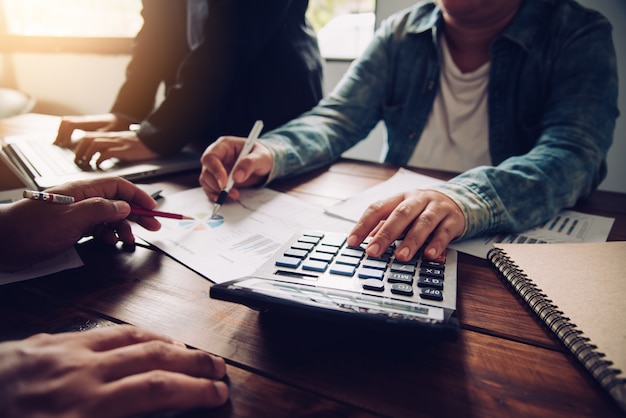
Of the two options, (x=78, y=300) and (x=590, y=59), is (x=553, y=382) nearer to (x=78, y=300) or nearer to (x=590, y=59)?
(x=78, y=300)

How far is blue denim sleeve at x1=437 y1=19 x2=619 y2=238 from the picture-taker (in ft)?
1.89

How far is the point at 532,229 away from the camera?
61 cm

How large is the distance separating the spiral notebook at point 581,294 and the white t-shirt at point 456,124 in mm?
606

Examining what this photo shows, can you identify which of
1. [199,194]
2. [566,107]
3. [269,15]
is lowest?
[199,194]

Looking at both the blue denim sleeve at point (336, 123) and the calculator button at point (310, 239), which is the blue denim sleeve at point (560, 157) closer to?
the calculator button at point (310, 239)

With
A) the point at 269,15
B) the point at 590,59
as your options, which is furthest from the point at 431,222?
the point at 269,15

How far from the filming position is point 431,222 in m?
0.49

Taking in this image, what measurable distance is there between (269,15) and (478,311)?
0.82m

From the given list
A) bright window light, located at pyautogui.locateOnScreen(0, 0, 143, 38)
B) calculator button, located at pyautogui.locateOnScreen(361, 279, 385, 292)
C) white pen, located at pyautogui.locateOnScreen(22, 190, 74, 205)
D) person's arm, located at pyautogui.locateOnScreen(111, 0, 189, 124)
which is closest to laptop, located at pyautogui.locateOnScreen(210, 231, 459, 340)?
calculator button, located at pyautogui.locateOnScreen(361, 279, 385, 292)

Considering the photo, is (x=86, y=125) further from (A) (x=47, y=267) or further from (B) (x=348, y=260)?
(B) (x=348, y=260)

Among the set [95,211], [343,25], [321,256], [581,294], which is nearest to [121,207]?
[95,211]

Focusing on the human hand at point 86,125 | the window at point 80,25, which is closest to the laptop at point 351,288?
the human hand at point 86,125

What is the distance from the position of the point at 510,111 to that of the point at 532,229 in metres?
0.46

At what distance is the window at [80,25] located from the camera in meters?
1.98
